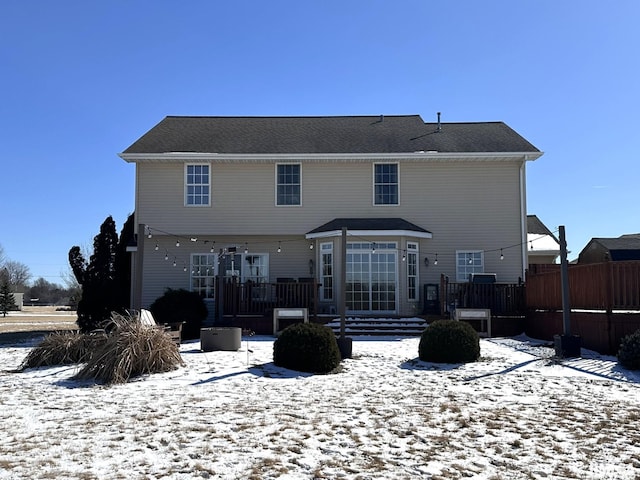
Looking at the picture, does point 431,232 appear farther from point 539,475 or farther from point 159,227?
point 539,475

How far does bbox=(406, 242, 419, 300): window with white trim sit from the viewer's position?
19289 mm

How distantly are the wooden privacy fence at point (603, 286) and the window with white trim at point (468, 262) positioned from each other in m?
5.11

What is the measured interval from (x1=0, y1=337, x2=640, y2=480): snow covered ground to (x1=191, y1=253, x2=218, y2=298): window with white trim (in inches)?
376

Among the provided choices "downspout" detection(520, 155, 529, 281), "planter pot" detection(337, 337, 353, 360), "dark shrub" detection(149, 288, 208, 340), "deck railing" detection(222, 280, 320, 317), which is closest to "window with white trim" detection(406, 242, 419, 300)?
"deck railing" detection(222, 280, 320, 317)

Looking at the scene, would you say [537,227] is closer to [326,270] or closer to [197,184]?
[326,270]

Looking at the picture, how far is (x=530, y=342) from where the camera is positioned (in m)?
15.6

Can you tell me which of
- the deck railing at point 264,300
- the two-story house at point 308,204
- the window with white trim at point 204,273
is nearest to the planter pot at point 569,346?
the deck railing at point 264,300

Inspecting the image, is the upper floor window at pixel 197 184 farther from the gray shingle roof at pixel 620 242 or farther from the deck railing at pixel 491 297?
the gray shingle roof at pixel 620 242

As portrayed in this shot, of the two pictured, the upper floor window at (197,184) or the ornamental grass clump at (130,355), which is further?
the upper floor window at (197,184)

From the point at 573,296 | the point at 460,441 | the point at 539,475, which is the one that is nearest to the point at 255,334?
the point at 573,296

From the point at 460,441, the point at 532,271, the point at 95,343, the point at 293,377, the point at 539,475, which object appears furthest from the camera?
the point at 532,271

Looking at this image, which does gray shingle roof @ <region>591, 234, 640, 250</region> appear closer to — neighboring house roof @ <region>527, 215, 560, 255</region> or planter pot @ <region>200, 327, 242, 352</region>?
neighboring house roof @ <region>527, 215, 560, 255</region>

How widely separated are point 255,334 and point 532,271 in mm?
8953

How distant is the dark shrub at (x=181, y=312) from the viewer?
16.8m
